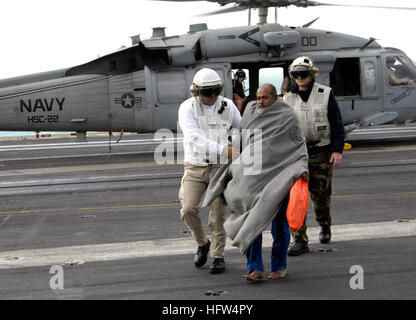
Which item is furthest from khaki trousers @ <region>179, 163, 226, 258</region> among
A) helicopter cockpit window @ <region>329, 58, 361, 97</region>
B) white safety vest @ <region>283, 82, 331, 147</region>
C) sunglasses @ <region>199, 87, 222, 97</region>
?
helicopter cockpit window @ <region>329, 58, 361, 97</region>

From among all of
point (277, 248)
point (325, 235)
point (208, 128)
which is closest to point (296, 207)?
point (277, 248)

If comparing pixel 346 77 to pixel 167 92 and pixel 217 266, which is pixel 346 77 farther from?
pixel 217 266

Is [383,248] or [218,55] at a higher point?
[218,55]

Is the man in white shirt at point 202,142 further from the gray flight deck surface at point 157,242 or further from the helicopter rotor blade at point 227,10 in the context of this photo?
the helicopter rotor blade at point 227,10

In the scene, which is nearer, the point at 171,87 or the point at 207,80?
the point at 207,80

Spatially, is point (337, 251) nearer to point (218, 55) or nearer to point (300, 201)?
point (300, 201)

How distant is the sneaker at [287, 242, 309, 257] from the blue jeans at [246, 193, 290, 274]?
2.87 feet

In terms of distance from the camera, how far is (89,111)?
1839 centimetres

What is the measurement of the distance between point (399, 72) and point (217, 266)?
46.0ft

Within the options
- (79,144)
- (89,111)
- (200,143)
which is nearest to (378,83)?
(89,111)

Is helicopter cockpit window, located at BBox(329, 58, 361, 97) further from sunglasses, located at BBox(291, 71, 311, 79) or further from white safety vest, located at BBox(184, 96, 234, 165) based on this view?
white safety vest, located at BBox(184, 96, 234, 165)

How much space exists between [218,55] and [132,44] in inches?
105

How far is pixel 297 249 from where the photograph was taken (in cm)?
754
